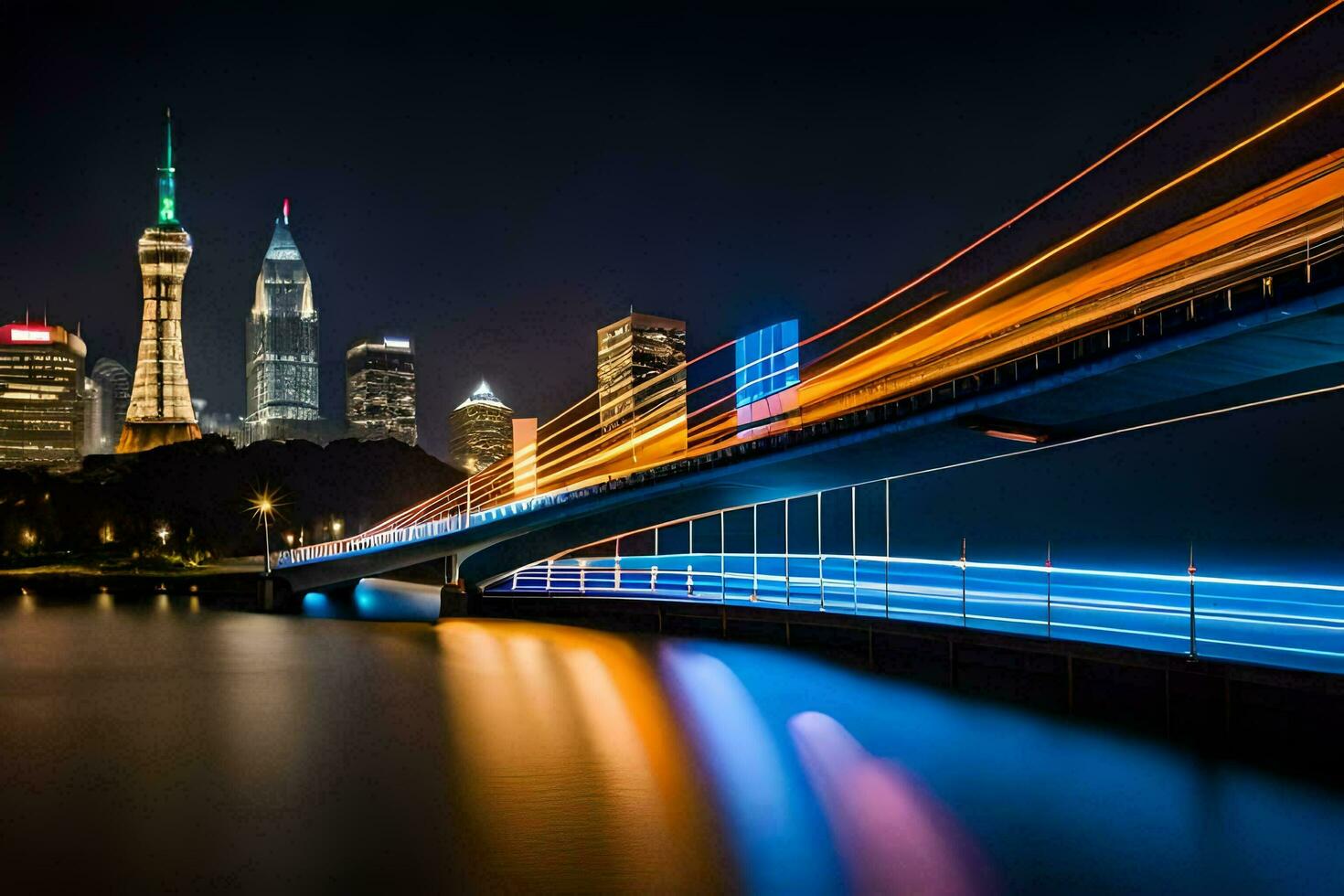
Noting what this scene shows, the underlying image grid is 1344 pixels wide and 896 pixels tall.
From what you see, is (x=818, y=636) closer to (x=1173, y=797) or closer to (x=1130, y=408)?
(x=1130, y=408)

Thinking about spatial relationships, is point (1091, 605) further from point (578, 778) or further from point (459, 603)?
point (459, 603)

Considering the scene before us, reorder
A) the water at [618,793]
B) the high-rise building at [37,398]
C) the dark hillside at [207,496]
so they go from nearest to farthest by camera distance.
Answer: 1. the water at [618,793]
2. the dark hillside at [207,496]
3. the high-rise building at [37,398]

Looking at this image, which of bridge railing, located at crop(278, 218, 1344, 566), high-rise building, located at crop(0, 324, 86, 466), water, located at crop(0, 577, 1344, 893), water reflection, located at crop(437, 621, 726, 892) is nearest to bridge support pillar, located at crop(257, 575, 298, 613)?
bridge railing, located at crop(278, 218, 1344, 566)

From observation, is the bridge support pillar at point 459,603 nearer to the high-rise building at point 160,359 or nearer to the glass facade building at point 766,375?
the glass facade building at point 766,375

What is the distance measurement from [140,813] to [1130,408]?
58.1 feet

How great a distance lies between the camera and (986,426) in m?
22.6

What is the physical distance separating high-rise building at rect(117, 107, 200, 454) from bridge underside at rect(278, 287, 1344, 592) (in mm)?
92810

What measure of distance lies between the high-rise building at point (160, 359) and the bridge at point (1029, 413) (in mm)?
89952

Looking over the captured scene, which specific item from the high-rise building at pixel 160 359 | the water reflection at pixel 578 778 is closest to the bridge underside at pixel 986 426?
the water reflection at pixel 578 778

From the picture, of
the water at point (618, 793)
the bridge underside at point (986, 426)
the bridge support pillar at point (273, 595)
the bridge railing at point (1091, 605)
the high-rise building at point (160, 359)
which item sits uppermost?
the high-rise building at point (160, 359)

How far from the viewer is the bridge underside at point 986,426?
16.0 metres

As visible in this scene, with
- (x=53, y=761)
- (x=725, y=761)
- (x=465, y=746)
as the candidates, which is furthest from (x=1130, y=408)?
(x=53, y=761)

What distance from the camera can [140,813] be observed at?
13.7 meters

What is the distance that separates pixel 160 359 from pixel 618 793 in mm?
123115
